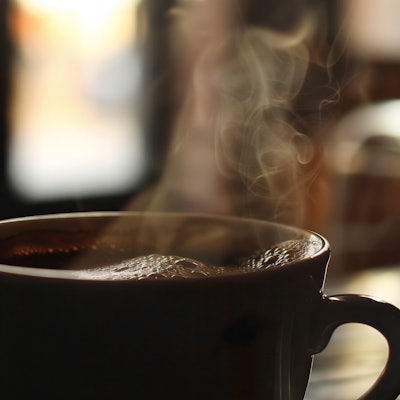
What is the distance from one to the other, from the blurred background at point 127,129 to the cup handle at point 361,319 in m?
1.78

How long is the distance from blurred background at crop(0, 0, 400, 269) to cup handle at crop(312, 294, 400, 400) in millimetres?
1778

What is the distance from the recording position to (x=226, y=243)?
1.52 ft

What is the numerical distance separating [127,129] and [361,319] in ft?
8.62

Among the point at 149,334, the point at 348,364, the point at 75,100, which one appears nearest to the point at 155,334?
the point at 149,334

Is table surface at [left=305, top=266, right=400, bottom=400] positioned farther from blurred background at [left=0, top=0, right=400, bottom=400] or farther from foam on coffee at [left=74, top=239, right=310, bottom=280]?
blurred background at [left=0, top=0, right=400, bottom=400]

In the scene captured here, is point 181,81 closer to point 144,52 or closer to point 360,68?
point 144,52

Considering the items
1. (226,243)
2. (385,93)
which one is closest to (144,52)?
(385,93)

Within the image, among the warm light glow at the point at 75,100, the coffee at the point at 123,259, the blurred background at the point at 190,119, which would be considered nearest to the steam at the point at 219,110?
the blurred background at the point at 190,119

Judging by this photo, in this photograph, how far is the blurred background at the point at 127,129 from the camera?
248cm

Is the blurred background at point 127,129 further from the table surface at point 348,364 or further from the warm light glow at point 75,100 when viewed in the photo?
the table surface at point 348,364

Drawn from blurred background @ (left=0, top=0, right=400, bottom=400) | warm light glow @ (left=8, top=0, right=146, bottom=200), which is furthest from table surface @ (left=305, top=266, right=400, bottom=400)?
warm light glow @ (left=8, top=0, right=146, bottom=200)

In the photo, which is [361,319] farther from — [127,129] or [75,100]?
[127,129]

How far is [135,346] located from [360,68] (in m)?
3.70

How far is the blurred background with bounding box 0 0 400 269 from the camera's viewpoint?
2.48 m
